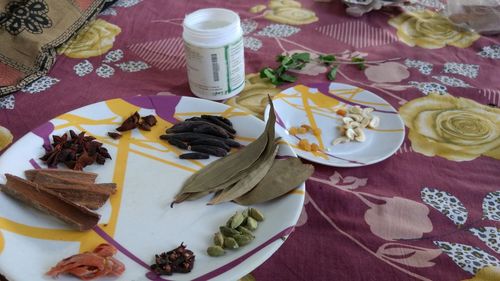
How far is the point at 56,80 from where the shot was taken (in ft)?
2.32

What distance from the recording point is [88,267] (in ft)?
1.25

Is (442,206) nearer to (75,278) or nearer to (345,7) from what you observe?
(75,278)

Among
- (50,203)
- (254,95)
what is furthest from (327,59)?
(50,203)

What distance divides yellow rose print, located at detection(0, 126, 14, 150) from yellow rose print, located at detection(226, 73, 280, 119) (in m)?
0.31

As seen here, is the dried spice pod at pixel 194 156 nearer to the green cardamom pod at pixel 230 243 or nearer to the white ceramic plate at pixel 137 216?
the white ceramic plate at pixel 137 216

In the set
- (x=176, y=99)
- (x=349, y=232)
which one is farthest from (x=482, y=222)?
(x=176, y=99)

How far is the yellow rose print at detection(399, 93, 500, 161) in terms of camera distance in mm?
570

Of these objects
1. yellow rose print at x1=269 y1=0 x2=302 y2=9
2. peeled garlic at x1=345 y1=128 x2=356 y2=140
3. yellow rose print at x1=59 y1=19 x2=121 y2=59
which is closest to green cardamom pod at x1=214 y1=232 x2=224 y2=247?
peeled garlic at x1=345 y1=128 x2=356 y2=140

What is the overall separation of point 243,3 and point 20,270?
72cm

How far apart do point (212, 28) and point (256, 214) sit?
11.7 inches

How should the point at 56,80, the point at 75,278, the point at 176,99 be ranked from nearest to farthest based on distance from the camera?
1. the point at 75,278
2. the point at 176,99
3. the point at 56,80

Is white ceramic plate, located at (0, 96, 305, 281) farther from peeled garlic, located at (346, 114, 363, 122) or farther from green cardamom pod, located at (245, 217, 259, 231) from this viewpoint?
peeled garlic, located at (346, 114, 363, 122)

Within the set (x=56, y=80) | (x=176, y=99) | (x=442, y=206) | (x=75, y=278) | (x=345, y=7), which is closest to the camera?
(x=75, y=278)

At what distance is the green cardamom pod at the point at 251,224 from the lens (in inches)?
16.8
